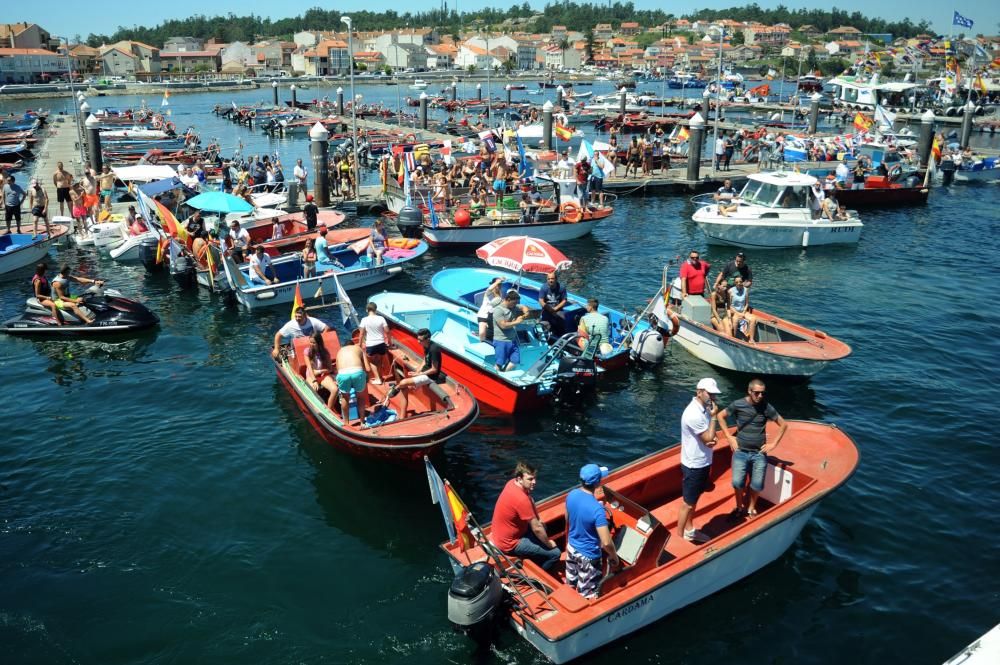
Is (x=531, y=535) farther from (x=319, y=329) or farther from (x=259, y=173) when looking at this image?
(x=259, y=173)

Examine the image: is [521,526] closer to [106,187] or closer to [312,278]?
[312,278]

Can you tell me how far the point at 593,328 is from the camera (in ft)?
48.9

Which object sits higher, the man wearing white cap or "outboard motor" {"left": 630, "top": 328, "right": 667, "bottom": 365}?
the man wearing white cap

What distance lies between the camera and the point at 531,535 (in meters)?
8.90

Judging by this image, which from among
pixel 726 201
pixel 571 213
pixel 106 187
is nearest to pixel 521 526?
pixel 571 213

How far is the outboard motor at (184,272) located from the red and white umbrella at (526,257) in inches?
384

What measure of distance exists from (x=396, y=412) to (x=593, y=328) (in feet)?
14.6

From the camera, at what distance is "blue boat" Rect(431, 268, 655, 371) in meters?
15.8

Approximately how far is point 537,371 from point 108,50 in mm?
170842

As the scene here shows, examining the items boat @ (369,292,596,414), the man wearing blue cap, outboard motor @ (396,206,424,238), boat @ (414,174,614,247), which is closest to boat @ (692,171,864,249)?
boat @ (414,174,614,247)

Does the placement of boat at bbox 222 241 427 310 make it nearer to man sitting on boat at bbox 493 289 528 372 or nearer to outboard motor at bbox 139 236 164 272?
outboard motor at bbox 139 236 164 272

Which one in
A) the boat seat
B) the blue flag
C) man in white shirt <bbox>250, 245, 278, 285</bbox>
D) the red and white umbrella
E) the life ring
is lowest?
the boat seat

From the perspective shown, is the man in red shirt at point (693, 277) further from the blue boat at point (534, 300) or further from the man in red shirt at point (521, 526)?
the man in red shirt at point (521, 526)

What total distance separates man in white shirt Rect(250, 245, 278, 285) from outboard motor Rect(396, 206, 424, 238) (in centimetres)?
591
